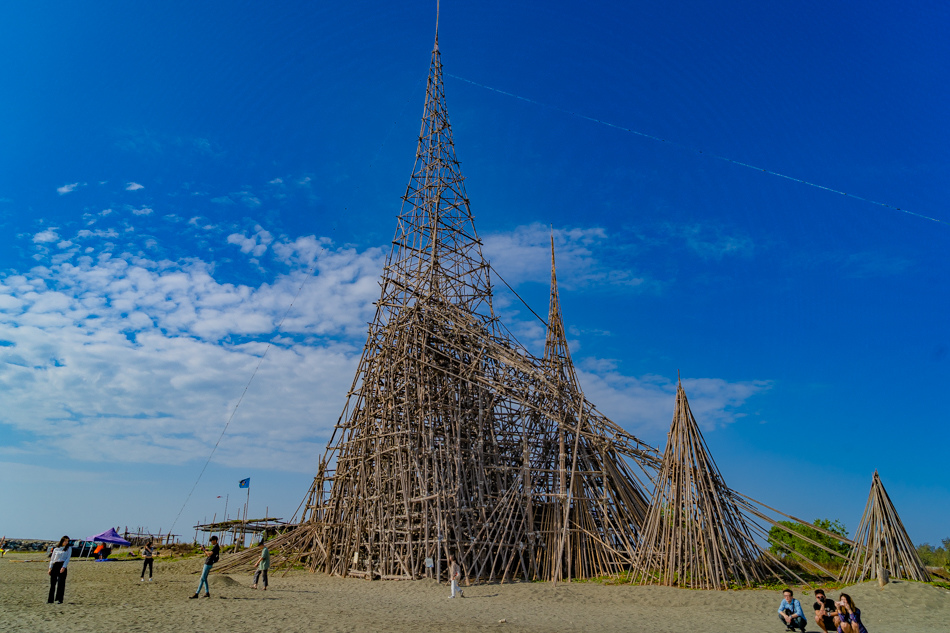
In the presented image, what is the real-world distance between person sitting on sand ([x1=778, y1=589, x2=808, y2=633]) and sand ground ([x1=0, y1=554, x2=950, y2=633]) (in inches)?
13.0

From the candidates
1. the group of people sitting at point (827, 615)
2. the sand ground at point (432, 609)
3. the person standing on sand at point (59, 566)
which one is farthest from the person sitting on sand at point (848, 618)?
the person standing on sand at point (59, 566)

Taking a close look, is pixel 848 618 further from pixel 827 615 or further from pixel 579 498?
pixel 579 498

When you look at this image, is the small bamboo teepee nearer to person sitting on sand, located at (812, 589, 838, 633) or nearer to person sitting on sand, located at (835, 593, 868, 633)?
person sitting on sand, located at (812, 589, 838, 633)

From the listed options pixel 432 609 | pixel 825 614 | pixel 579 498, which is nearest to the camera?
pixel 825 614

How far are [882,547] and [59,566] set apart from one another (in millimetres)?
22554

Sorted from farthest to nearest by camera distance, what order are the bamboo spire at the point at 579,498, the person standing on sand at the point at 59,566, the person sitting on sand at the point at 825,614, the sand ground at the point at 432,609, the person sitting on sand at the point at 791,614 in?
the bamboo spire at the point at 579,498 → the person standing on sand at the point at 59,566 → the sand ground at the point at 432,609 → the person sitting on sand at the point at 791,614 → the person sitting on sand at the point at 825,614

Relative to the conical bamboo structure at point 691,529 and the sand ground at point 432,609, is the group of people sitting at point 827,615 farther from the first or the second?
the conical bamboo structure at point 691,529

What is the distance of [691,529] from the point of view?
→ 18.3 m

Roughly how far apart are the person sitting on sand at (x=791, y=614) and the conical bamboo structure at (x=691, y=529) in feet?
14.7

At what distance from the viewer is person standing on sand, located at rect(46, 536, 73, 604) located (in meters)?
14.3

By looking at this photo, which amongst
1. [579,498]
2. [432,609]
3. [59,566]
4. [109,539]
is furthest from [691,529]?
[109,539]

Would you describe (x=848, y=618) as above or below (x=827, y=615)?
above

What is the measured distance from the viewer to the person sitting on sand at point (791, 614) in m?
12.7

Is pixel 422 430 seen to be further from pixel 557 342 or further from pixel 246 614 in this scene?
pixel 246 614
